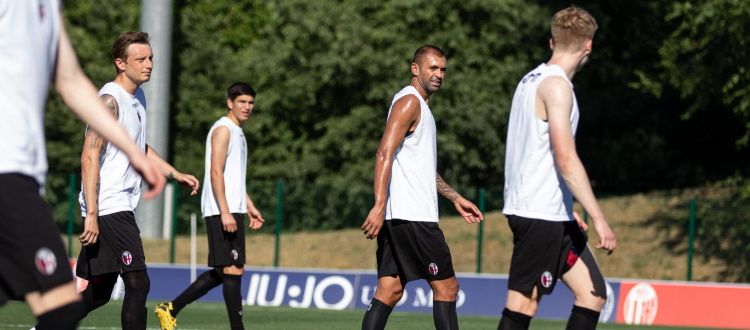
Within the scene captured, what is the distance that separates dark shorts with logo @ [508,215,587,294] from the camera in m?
5.77

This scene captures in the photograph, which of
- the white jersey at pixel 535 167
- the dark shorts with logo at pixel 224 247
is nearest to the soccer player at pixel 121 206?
the dark shorts with logo at pixel 224 247

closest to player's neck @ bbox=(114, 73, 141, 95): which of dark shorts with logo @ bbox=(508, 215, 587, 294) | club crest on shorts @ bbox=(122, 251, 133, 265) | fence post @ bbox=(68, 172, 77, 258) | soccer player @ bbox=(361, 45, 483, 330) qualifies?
club crest on shorts @ bbox=(122, 251, 133, 265)

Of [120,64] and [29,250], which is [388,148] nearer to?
[120,64]

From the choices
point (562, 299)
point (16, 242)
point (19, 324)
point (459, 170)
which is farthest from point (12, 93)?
point (459, 170)

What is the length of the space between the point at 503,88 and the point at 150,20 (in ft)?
36.2

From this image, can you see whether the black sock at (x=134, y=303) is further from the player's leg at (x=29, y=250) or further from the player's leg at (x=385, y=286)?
the player's leg at (x=29, y=250)

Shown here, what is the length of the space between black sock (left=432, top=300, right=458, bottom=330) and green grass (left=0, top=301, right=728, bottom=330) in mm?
4557

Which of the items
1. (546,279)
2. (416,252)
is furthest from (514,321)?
(416,252)

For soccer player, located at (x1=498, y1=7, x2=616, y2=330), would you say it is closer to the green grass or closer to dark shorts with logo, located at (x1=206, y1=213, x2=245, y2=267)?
dark shorts with logo, located at (x1=206, y1=213, x2=245, y2=267)

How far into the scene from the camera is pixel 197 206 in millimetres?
24812

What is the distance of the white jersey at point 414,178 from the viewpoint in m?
7.36

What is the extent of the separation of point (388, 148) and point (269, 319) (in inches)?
255

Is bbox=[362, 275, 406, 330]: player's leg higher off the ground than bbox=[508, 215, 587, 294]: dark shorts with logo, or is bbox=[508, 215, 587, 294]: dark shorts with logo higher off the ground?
bbox=[508, 215, 587, 294]: dark shorts with logo

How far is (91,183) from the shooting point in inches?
277
